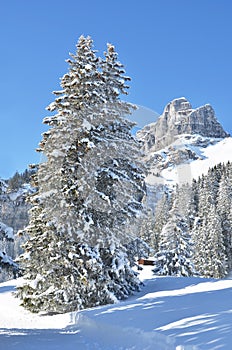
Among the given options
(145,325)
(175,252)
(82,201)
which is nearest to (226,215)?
(175,252)

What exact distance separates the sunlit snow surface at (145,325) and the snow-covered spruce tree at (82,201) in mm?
1836

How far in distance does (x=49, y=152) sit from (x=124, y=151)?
3637 mm

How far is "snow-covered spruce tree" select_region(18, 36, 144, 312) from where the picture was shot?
14906 millimetres

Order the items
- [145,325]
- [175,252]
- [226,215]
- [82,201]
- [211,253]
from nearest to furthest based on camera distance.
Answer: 1. [145,325]
2. [82,201]
3. [175,252]
4. [211,253]
5. [226,215]

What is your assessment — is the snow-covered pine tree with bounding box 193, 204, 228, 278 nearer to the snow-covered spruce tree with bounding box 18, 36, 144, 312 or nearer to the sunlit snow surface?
the snow-covered spruce tree with bounding box 18, 36, 144, 312

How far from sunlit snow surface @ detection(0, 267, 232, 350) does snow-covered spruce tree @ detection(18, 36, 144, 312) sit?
1836mm

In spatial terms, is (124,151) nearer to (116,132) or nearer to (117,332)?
(116,132)

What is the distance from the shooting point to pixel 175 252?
31.5 meters

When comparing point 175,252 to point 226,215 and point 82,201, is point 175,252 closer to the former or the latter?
point 82,201

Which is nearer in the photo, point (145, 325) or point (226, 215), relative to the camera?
point (145, 325)

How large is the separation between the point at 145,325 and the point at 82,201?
733cm

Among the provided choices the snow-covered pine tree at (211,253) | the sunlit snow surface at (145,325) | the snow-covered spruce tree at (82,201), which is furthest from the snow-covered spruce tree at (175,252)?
the snow-covered pine tree at (211,253)

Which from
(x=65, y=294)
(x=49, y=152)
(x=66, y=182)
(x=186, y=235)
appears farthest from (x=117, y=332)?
(x=186, y=235)

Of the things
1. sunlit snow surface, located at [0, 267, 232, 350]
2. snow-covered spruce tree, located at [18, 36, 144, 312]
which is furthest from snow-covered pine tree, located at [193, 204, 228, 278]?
sunlit snow surface, located at [0, 267, 232, 350]
